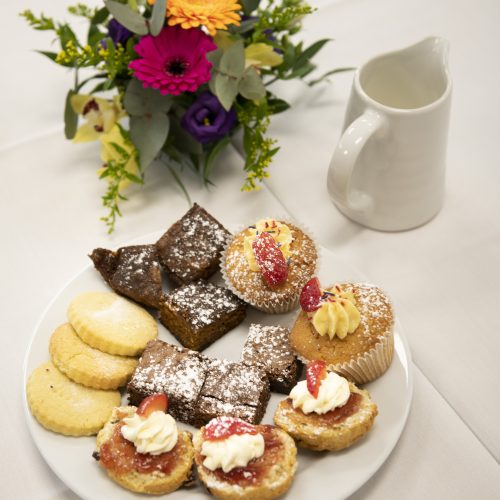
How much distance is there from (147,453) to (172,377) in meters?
0.20

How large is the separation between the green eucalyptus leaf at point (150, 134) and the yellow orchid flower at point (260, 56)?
29cm

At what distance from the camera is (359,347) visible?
5.16ft

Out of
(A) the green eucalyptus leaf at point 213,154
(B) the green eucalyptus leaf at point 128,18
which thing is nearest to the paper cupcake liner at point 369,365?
(A) the green eucalyptus leaf at point 213,154

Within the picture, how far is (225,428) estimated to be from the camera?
4.68 feet

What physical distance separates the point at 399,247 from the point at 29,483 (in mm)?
1097

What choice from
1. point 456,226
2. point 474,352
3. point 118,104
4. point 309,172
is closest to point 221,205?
point 309,172

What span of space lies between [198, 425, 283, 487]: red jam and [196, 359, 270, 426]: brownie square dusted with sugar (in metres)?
0.10

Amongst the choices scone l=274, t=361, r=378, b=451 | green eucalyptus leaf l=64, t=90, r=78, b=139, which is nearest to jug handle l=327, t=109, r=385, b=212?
scone l=274, t=361, r=378, b=451

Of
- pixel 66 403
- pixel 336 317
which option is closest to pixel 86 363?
pixel 66 403

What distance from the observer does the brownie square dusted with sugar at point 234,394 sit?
1.54 meters

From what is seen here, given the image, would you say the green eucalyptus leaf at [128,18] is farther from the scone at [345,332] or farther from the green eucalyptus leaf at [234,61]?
the scone at [345,332]

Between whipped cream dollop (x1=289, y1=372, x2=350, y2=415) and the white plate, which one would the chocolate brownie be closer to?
the white plate

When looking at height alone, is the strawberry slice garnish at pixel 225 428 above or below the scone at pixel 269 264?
below

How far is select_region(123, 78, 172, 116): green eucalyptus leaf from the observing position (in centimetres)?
199
